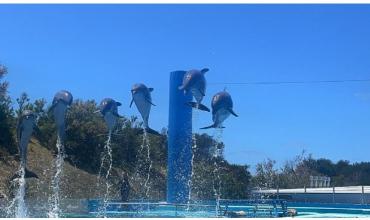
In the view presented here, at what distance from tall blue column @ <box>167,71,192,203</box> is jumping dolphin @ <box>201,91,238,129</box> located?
160cm

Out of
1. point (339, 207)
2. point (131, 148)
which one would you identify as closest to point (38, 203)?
point (339, 207)

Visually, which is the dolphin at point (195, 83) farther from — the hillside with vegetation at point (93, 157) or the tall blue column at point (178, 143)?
the hillside with vegetation at point (93, 157)

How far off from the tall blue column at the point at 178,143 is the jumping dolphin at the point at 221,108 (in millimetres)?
1603

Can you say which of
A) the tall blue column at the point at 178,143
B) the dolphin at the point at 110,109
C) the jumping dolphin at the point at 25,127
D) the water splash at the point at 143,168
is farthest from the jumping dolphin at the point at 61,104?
the water splash at the point at 143,168

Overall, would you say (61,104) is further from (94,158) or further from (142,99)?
(94,158)

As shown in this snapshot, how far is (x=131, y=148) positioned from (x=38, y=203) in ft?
54.4

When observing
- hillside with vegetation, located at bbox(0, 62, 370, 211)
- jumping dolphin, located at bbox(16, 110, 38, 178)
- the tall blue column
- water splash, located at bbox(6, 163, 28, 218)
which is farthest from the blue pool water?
hillside with vegetation, located at bbox(0, 62, 370, 211)

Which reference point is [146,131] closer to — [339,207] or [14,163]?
[339,207]

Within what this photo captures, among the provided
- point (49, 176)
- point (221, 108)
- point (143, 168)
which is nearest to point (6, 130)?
point (49, 176)

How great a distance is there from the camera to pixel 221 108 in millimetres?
18453

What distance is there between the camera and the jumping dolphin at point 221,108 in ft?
60.4

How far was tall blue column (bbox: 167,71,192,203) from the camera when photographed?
788 inches

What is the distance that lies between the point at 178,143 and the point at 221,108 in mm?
2691

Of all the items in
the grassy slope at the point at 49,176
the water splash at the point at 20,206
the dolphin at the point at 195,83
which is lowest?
the water splash at the point at 20,206
